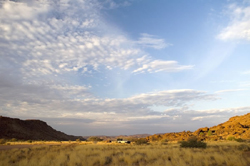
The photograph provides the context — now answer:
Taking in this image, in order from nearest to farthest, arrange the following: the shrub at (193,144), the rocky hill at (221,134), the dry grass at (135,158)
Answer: the dry grass at (135,158), the shrub at (193,144), the rocky hill at (221,134)

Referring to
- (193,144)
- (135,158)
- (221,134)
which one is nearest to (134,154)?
(135,158)

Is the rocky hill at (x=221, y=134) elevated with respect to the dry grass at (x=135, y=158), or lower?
elevated

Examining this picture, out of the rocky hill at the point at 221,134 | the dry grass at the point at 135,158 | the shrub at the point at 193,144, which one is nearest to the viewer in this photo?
the dry grass at the point at 135,158

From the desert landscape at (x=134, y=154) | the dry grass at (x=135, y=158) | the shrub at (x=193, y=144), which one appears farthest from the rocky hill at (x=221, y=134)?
the dry grass at (x=135, y=158)

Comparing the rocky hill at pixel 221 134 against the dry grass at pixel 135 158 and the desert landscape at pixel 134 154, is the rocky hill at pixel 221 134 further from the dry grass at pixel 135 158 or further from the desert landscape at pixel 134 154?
the dry grass at pixel 135 158

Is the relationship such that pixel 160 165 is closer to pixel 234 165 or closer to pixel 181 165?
pixel 181 165

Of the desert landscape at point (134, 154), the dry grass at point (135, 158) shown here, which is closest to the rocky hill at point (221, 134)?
the desert landscape at point (134, 154)

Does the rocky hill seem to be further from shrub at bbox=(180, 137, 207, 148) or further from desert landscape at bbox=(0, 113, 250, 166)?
shrub at bbox=(180, 137, 207, 148)

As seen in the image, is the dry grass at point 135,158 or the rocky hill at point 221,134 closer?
the dry grass at point 135,158

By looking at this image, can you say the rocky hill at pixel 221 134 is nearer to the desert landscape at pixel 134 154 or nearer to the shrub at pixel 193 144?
the desert landscape at pixel 134 154

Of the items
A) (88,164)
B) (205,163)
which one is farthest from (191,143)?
(88,164)

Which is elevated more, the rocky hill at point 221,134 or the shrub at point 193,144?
the rocky hill at point 221,134

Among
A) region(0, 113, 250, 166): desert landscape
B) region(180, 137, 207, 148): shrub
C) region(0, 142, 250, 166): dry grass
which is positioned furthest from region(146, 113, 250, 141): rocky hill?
region(0, 142, 250, 166): dry grass

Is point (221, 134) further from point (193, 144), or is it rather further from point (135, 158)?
point (135, 158)
